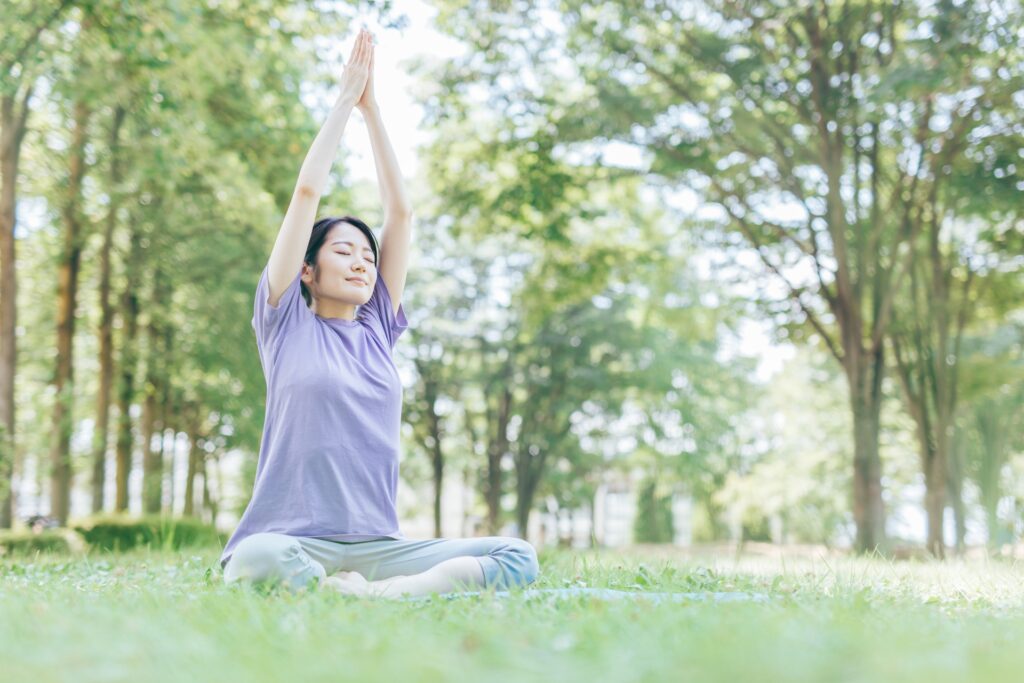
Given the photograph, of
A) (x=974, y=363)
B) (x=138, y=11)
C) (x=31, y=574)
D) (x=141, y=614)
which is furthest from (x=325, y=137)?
(x=974, y=363)

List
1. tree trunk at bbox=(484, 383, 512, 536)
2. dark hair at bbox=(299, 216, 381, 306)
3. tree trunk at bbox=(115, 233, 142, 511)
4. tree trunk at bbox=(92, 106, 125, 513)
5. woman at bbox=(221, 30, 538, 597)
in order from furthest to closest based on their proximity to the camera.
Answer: tree trunk at bbox=(484, 383, 512, 536) → tree trunk at bbox=(115, 233, 142, 511) → tree trunk at bbox=(92, 106, 125, 513) → dark hair at bbox=(299, 216, 381, 306) → woman at bbox=(221, 30, 538, 597)

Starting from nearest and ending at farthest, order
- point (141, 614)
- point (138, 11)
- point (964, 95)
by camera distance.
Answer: point (141, 614), point (138, 11), point (964, 95)

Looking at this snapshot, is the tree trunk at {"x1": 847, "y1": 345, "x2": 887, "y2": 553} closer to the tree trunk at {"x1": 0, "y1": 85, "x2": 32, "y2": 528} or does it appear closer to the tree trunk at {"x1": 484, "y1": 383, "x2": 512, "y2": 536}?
the tree trunk at {"x1": 0, "y1": 85, "x2": 32, "y2": 528}

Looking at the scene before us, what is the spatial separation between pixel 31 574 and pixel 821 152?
398 inches

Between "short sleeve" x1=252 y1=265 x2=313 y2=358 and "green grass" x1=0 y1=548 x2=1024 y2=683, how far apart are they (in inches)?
42.4

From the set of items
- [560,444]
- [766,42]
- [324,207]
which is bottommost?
[560,444]

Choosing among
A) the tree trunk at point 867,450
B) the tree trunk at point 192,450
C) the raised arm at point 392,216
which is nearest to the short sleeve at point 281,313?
the raised arm at point 392,216

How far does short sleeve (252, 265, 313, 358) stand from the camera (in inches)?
157

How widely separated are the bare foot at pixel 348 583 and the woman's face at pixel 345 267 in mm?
1215

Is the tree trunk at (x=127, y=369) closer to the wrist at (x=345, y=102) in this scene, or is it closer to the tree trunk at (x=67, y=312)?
the tree trunk at (x=67, y=312)

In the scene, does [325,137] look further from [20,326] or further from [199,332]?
[20,326]

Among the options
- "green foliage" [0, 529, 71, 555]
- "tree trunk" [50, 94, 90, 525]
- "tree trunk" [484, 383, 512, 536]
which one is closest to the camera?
"green foliage" [0, 529, 71, 555]

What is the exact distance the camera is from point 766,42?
11.8 metres

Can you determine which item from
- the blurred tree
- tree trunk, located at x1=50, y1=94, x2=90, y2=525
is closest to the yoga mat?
the blurred tree
